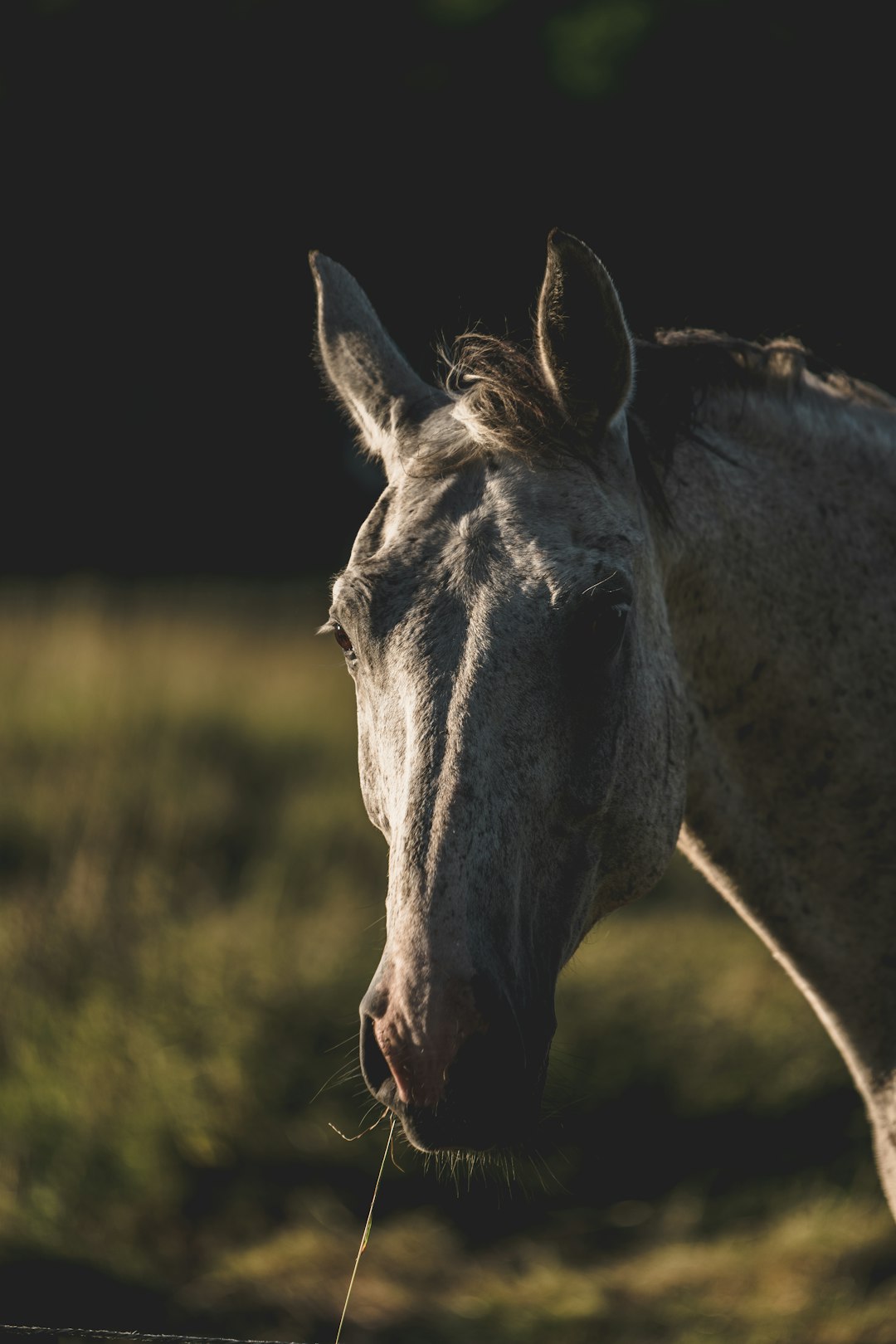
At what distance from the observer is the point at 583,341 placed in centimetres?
212

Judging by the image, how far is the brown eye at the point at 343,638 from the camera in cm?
221

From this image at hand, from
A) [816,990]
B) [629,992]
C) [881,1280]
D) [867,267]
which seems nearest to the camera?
[816,990]

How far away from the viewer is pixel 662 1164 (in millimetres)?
5441

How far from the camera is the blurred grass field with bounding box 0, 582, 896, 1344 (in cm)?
445

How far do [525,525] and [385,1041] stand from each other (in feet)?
2.84

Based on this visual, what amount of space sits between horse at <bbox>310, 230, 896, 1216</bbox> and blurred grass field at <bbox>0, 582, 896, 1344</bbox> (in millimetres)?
1111

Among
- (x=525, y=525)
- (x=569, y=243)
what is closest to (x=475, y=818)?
(x=525, y=525)

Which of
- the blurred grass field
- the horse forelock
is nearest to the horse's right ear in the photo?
the horse forelock

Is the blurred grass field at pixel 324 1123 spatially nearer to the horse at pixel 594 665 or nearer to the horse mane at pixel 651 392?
the horse at pixel 594 665

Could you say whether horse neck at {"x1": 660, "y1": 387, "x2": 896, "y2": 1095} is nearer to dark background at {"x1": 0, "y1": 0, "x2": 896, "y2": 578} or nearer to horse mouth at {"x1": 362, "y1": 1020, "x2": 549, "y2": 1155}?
horse mouth at {"x1": 362, "y1": 1020, "x2": 549, "y2": 1155}

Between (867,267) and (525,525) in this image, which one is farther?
(867,267)

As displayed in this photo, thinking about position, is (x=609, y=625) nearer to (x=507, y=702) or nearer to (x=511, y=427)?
(x=507, y=702)

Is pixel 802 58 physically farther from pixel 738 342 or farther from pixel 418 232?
pixel 738 342

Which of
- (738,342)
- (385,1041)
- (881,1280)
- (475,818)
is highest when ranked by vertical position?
(738,342)
